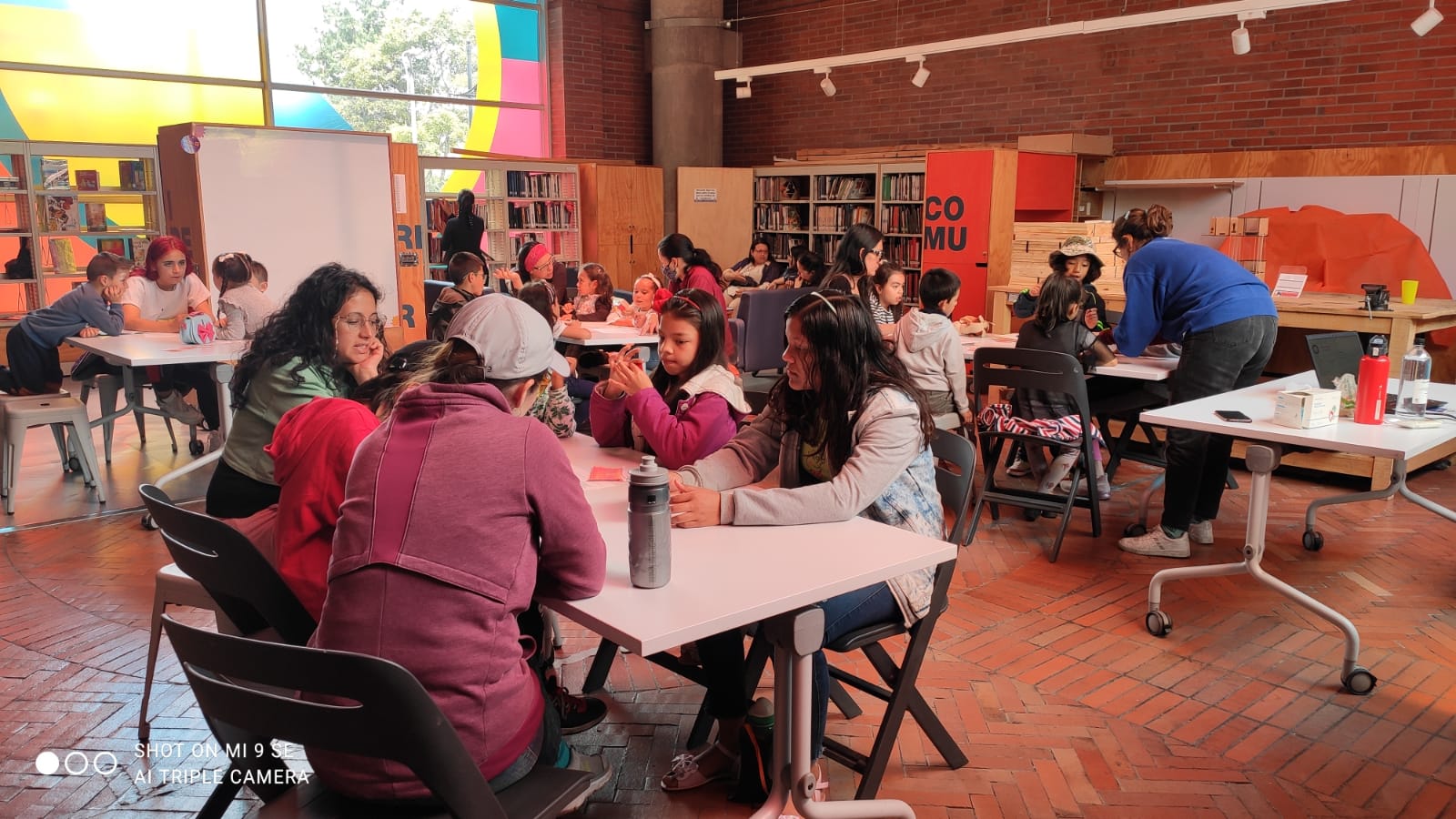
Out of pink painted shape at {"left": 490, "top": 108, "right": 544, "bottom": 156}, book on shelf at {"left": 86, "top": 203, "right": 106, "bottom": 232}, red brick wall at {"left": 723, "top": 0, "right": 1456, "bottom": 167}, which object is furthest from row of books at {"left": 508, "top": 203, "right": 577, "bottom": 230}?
book on shelf at {"left": 86, "top": 203, "right": 106, "bottom": 232}

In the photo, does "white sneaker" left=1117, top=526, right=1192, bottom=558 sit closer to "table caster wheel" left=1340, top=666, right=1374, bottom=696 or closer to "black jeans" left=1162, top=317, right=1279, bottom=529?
"black jeans" left=1162, top=317, right=1279, bottom=529

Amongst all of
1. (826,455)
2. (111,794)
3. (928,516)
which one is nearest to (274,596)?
(111,794)

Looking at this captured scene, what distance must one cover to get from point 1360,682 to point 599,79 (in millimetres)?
10205

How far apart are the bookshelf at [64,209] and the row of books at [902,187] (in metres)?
6.72

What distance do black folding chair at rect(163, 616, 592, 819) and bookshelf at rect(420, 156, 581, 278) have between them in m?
9.16

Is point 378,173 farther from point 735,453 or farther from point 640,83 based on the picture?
point 640,83

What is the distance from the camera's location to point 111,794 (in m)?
2.60

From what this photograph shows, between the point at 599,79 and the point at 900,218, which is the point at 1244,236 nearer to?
the point at 900,218

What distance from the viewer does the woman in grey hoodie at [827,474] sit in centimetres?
230

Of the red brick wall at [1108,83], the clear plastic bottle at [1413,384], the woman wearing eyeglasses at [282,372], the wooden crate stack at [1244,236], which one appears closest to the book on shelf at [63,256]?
the red brick wall at [1108,83]

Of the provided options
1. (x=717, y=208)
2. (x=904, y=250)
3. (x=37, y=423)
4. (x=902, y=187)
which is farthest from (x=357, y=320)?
(x=717, y=208)

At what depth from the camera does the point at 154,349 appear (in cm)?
515

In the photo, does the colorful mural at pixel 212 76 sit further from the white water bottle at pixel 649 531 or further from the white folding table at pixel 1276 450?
the white water bottle at pixel 649 531

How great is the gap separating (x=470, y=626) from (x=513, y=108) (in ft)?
35.1
